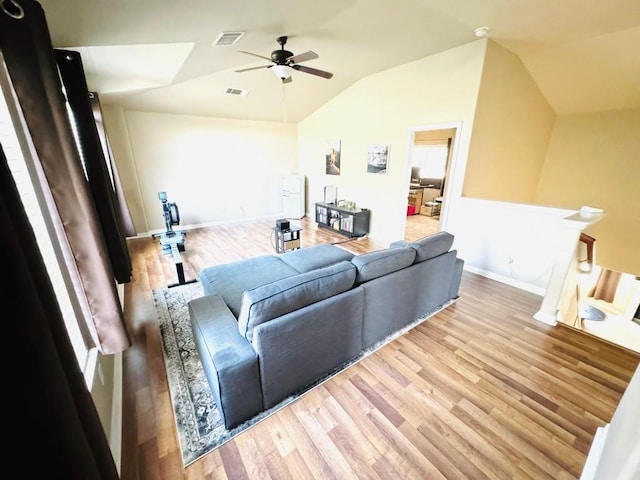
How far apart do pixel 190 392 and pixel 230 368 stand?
71 centimetres

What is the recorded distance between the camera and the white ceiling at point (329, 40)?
77.5 inches

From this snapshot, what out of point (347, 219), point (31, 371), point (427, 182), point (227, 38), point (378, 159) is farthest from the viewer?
point (427, 182)

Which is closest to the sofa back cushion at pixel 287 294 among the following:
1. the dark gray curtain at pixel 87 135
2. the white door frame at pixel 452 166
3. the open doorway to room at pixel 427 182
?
the dark gray curtain at pixel 87 135

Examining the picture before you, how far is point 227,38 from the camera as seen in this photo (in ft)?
8.62

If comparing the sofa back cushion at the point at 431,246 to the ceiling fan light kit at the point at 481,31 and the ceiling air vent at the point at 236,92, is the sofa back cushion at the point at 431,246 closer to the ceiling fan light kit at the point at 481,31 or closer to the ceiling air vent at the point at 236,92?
the ceiling fan light kit at the point at 481,31

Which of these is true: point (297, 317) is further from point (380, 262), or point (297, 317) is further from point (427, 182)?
point (427, 182)

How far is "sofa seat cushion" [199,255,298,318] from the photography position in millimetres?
2197

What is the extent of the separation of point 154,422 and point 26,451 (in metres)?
1.36

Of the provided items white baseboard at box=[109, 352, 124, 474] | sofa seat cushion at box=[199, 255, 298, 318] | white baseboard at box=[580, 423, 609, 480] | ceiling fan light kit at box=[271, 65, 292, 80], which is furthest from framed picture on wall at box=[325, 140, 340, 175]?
white baseboard at box=[580, 423, 609, 480]

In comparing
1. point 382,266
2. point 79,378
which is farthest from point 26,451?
point 382,266

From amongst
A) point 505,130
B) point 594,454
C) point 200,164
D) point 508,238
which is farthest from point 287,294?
point 200,164

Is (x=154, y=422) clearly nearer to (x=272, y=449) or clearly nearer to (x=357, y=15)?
(x=272, y=449)

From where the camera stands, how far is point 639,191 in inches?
161

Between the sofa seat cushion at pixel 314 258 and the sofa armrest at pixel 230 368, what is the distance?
3.65 ft
